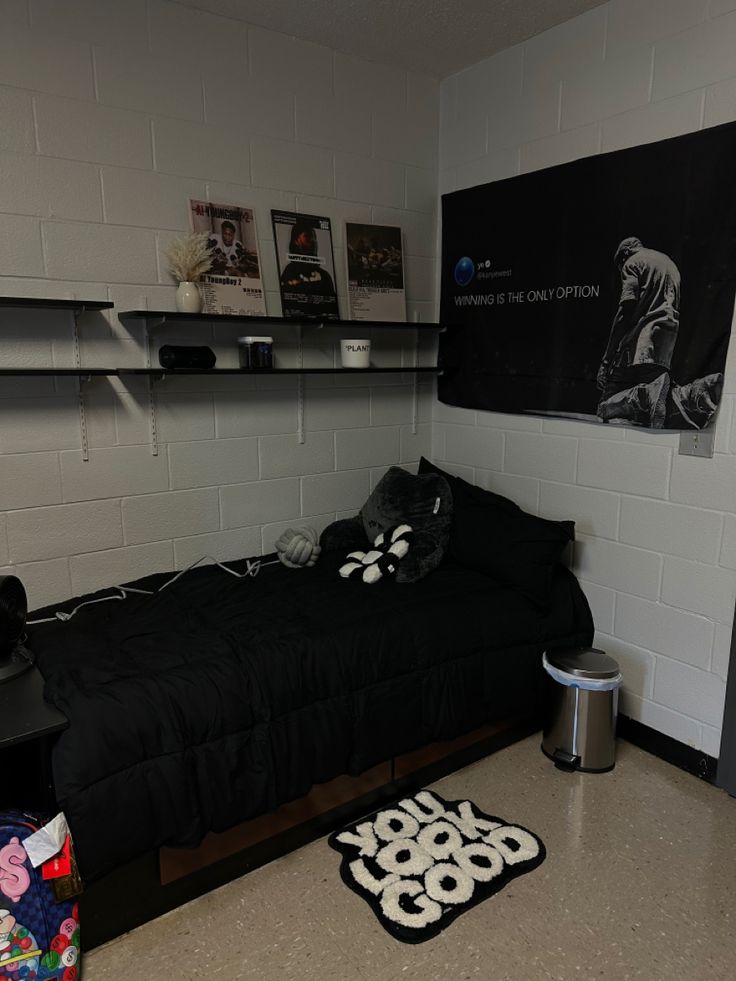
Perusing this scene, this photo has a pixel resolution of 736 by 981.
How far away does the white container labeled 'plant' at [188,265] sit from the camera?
2537 millimetres

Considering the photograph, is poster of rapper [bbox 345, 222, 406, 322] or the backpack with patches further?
poster of rapper [bbox 345, 222, 406, 322]

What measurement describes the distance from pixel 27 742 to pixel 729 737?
217cm

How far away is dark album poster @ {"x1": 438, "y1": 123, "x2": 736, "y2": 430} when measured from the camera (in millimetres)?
2305

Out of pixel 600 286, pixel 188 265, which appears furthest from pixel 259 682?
pixel 600 286

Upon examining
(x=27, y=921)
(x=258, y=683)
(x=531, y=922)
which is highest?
(x=258, y=683)

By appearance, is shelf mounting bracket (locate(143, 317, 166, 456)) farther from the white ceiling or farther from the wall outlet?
the wall outlet

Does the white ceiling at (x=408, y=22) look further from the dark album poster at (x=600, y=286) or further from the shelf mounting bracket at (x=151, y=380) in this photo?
the shelf mounting bracket at (x=151, y=380)

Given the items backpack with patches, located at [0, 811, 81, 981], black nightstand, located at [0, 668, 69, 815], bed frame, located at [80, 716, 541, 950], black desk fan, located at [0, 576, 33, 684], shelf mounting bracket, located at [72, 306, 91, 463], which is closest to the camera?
backpack with patches, located at [0, 811, 81, 981]

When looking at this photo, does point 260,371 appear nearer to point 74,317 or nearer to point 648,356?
point 74,317

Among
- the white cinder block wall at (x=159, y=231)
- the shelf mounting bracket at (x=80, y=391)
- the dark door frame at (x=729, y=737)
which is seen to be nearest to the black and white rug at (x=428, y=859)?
the dark door frame at (x=729, y=737)

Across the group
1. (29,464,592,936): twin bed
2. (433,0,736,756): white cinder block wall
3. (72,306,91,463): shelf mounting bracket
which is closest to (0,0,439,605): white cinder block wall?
(72,306,91,463): shelf mounting bracket

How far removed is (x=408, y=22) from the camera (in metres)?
2.65

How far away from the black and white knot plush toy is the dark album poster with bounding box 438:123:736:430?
0.74 m

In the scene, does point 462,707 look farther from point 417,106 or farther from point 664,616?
point 417,106
